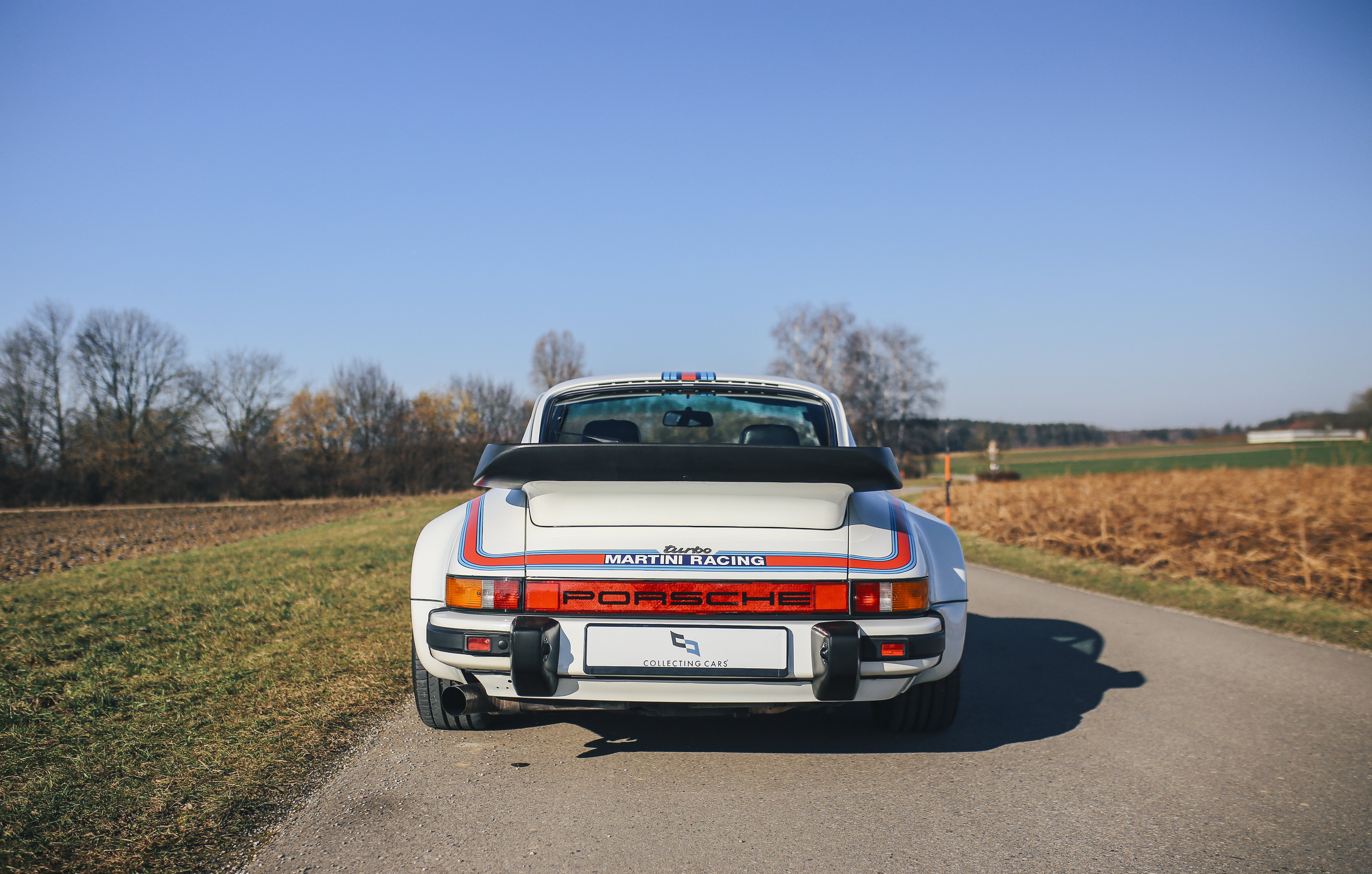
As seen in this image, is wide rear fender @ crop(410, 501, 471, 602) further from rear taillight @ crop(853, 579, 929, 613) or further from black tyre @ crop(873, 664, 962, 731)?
black tyre @ crop(873, 664, 962, 731)

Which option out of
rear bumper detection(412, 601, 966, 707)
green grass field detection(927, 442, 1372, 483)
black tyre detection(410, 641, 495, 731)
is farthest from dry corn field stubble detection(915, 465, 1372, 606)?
black tyre detection(410, 641, 495, 731)

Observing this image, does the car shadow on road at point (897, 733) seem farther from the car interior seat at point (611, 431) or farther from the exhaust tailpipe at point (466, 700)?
the car interior seat at point (611, 431)

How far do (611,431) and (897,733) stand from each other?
2031mm

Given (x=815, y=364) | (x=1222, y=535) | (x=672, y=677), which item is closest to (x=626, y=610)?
(x=672, y=677)

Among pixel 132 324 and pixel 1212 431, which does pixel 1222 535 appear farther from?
pixel 132 324

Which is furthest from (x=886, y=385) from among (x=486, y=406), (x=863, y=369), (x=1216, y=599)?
(x=1216, y=599)

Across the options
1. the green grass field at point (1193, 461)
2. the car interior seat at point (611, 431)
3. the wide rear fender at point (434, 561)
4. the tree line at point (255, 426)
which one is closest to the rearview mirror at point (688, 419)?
the car interior seat at point (611, 431)

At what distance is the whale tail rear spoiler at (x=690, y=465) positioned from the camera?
2783 millimetres

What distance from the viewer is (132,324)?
4278 cm

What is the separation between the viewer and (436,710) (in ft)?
11.2

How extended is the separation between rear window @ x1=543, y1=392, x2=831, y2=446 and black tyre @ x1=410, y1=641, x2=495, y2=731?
1379mm

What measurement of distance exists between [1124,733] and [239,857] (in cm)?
361

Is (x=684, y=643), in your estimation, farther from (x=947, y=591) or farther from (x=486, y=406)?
(x=486, y=406)

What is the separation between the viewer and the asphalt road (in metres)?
2.38
